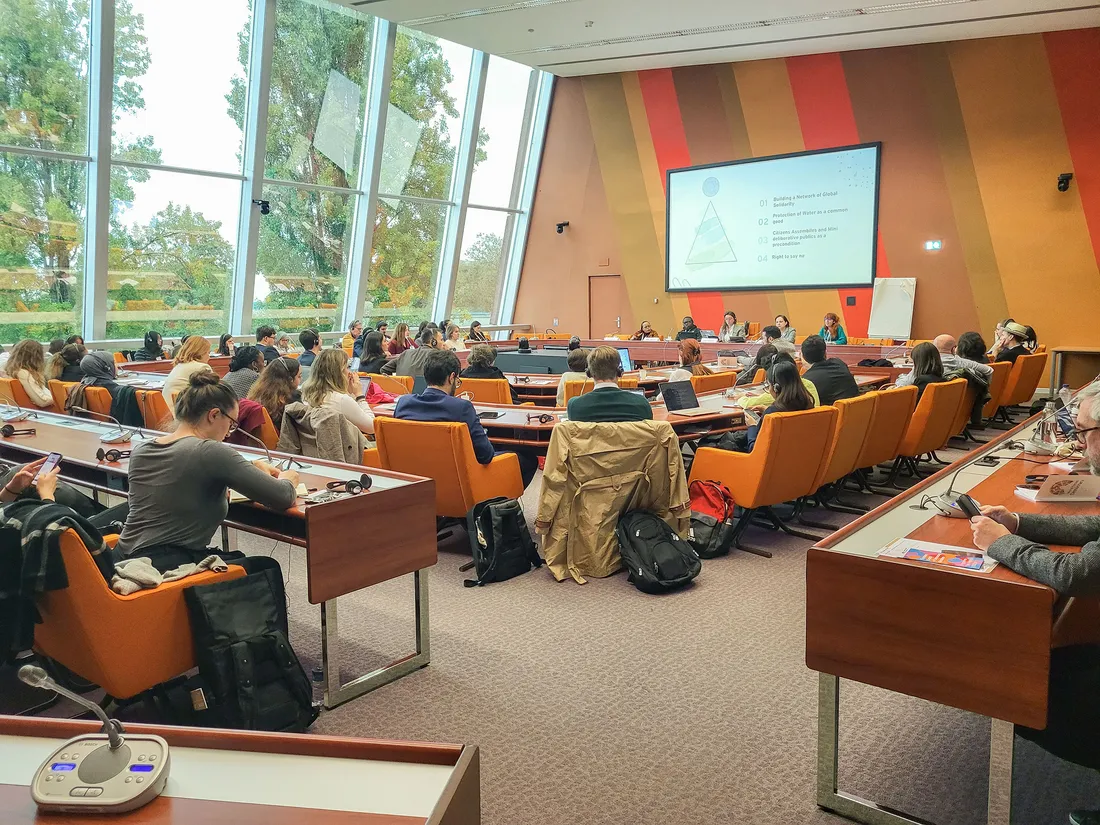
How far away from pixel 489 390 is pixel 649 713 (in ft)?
13.2

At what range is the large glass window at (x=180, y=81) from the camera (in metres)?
9.84

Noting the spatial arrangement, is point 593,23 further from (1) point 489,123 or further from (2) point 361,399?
(2) point 361,399

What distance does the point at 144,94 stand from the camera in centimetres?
1008

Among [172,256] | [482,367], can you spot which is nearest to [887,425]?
[482,367]

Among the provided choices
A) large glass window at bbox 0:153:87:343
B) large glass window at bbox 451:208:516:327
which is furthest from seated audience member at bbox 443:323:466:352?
large glass window at bbox 0:153:87:343

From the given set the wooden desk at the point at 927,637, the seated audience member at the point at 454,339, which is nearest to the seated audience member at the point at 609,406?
the wooden desk at the point at 927,637

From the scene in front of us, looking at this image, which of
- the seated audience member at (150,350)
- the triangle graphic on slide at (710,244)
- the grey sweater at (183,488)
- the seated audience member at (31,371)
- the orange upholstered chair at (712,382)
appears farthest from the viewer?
the triangle graphic on slide at (710,244)

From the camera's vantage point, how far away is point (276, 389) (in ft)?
15.7

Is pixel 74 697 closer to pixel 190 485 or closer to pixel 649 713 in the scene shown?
pixel 190 485

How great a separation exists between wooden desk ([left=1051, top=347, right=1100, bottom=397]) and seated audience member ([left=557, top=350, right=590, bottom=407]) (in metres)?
6.73

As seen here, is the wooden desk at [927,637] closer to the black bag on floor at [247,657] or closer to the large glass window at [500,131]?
the black bag on floor at [247,657]

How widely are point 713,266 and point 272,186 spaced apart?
7.03 meters

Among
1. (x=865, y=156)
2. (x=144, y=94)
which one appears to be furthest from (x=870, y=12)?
(x=144, y=94)

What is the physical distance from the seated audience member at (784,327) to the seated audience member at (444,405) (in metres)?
7.36
